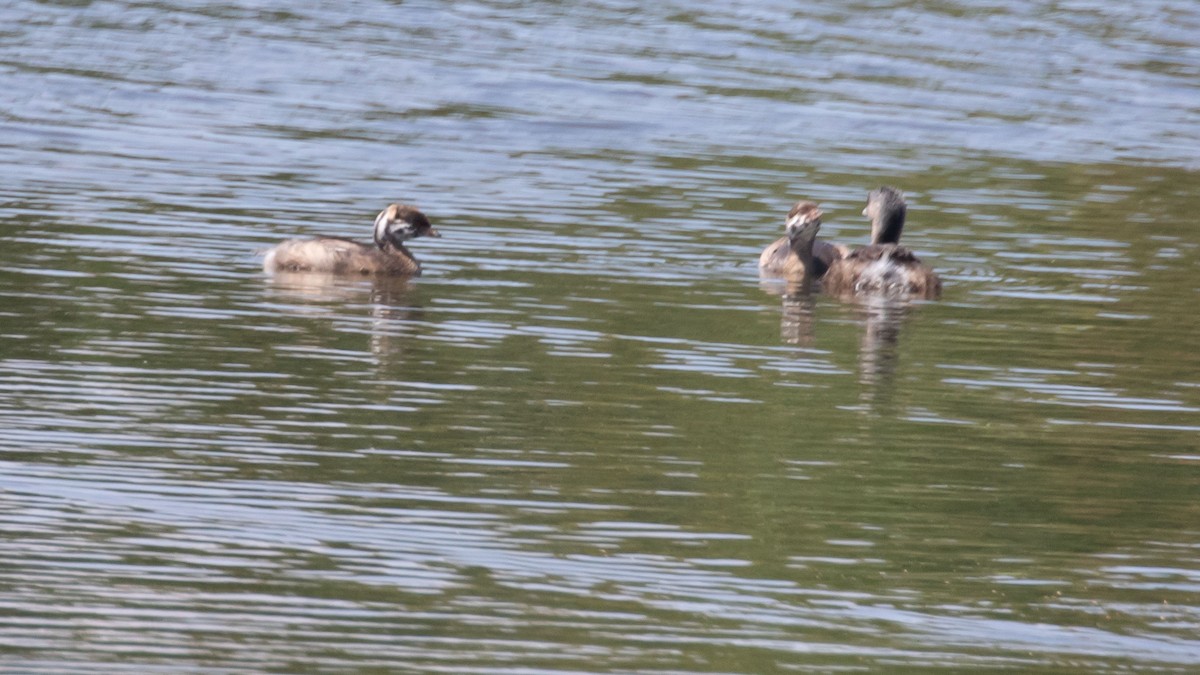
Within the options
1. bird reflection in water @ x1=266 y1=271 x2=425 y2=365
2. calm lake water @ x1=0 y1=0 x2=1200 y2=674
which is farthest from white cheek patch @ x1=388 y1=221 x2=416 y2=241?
bird reflection in water @ x1=266 y1=271 x2=425 y2=365

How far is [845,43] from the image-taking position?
3120 cm

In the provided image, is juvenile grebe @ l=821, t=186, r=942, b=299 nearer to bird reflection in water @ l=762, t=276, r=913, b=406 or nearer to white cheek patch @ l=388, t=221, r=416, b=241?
bird reflection in water @ l=762, t=276, r=913, b=406

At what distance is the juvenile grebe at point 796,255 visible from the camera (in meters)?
16.3

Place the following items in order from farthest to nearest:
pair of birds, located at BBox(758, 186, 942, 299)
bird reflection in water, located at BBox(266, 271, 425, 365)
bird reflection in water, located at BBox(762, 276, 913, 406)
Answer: pair of birds, located at BBox(758, 186, 942, 299) → bird reflection in water, located at BBox(266, 271, 425, 365) → bird reflection in water, located at BBox(762, 276, 913, 406)

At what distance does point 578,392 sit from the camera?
11266 millimetres

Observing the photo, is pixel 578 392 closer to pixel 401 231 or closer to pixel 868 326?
pixel 868 326

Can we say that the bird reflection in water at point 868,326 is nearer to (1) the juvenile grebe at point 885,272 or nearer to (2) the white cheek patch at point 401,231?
(1) the juvenile grebe at point 885,272

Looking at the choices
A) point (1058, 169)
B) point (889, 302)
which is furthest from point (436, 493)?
point (1058, 169)

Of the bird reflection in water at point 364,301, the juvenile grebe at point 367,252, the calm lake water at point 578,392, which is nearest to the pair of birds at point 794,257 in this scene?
the juvenile grebe at point 367,252

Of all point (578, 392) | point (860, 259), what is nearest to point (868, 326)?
point (860, 259)

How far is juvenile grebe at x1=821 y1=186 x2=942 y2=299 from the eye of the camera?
15.4m

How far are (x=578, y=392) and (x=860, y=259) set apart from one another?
5.28 metres

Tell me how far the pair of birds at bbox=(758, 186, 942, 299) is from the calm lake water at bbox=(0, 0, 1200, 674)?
345mm

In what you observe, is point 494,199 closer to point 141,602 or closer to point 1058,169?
point 1058,169
